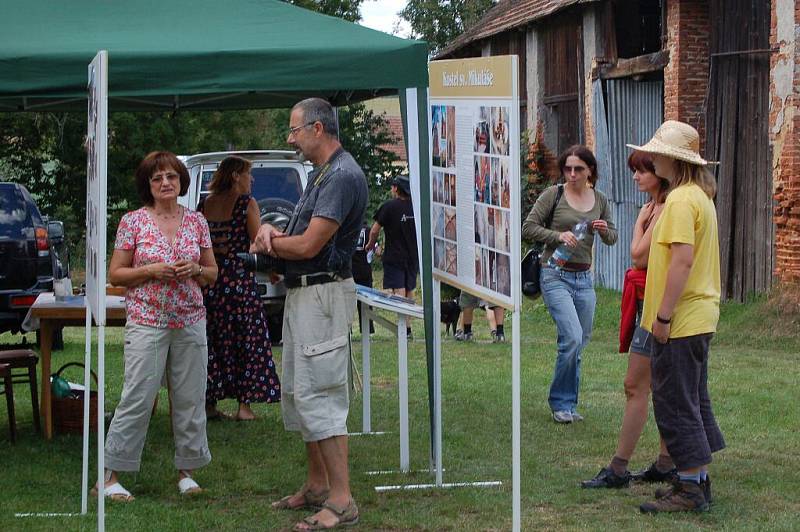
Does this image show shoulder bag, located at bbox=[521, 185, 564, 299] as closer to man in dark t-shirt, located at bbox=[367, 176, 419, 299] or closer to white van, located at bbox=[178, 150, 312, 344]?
white van, located at bbox=[178, 150, 312, 344]

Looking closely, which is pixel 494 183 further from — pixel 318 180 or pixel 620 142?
pixel 620 142

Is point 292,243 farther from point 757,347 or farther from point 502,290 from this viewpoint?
point 757,347

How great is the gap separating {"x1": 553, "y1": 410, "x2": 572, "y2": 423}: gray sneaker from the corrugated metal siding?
10.1 metres

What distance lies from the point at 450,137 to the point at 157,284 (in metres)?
1.70

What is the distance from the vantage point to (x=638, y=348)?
20.7 ft

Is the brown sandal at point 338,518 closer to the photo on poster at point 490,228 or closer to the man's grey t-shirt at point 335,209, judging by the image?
the man's grey t-shirt at point 335,209

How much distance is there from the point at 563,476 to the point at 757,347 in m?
Result: 7.37

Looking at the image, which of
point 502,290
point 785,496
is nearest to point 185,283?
point 502,290

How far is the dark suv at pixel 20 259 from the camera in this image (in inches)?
473

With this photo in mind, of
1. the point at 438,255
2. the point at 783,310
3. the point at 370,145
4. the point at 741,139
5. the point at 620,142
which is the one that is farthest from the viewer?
the point at 370,145

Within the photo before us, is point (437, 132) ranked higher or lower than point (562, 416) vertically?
higher

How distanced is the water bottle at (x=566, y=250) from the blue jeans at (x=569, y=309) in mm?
66

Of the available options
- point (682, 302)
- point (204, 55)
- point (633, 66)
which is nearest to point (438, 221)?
point (682, 302)

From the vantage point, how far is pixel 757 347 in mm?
13539
